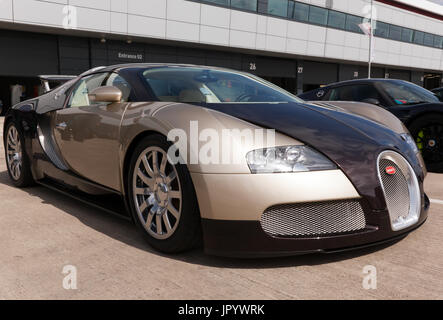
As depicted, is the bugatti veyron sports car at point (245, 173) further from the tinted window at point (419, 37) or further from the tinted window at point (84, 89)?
the tinted window at point (419, 37)

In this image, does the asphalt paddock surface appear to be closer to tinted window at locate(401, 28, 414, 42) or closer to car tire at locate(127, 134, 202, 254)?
car tire at locate(127, 134, 202, 254)

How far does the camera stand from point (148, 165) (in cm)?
262

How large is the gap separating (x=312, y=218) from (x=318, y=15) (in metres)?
30.1

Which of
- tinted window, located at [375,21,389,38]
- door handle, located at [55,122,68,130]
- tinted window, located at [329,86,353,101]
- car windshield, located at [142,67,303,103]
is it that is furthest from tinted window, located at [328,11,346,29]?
door handle, located at [55,122,68,130]

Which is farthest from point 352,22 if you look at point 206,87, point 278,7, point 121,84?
point 121,84

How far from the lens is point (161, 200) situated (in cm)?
254

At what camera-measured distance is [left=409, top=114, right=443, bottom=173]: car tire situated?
17.3 ft

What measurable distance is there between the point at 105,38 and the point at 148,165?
2156 centimetres

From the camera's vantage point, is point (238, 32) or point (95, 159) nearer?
point (95, 159)

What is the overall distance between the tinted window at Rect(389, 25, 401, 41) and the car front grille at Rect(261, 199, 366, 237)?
3756 cm

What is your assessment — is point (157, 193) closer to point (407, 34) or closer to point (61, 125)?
point (61, 125)

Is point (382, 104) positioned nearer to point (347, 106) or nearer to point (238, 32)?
point (347, 106)

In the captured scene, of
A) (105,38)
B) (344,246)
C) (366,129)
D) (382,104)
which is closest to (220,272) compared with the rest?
(344,246)
